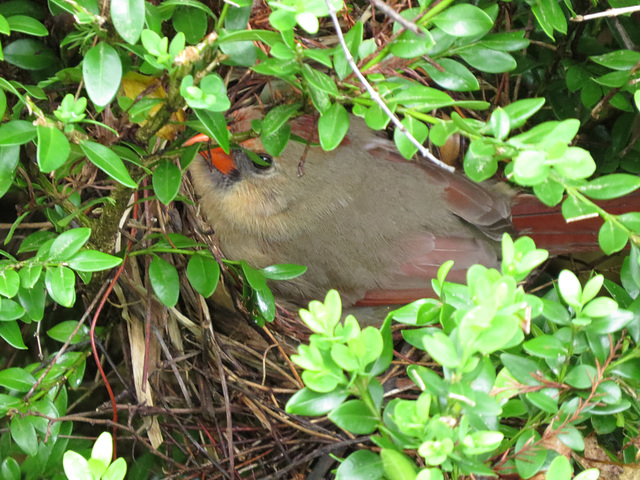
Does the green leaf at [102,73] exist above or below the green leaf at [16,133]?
above

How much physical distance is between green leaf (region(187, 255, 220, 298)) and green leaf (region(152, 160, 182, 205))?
0.30m

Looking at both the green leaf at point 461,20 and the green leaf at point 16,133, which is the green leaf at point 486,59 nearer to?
the green leaf at point 461,20

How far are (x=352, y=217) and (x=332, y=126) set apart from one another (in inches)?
44.7

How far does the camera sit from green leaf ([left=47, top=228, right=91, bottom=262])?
1363 millimetres

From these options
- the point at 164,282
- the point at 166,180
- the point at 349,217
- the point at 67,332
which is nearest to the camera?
the point at 166,180

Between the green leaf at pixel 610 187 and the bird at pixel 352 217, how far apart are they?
3.98 ft

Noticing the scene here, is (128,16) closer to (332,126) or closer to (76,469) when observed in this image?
(332,126)

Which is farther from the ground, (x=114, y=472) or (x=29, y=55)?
(x=29, y=55)

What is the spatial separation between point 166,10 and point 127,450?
5.55ft

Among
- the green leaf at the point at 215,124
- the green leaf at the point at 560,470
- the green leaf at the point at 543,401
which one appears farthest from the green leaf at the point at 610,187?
the green leaf at the point at 215,124

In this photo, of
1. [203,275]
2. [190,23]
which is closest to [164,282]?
[203,275]

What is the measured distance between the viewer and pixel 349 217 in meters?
2.38

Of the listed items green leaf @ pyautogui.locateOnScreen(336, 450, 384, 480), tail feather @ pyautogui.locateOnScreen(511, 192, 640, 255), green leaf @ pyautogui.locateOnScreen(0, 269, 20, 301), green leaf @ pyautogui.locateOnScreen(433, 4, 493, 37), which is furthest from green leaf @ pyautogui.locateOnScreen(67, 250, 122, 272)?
tail feather @ pyautogui.locateOnScreen(511, 192, 640, 255)

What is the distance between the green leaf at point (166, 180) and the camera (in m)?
1.40
